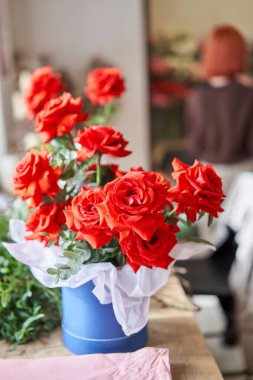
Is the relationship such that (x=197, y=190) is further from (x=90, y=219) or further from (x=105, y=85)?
(x=105, y=85)

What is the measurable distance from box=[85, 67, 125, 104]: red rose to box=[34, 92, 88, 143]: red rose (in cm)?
25

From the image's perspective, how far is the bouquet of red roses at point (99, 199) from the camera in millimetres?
770

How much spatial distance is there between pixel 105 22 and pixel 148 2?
34 cm

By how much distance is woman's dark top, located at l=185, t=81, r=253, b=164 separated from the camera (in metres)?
2.92

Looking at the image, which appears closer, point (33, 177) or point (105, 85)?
point (33, 177)

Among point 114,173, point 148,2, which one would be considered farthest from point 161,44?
point 114,173

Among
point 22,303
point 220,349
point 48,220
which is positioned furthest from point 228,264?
point 48,220

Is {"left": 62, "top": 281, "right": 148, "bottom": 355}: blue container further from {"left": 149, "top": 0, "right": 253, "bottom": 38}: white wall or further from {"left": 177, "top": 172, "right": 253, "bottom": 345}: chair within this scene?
{"left": 149, "top": 0, "right": 253, "bottom": 38}: white wall

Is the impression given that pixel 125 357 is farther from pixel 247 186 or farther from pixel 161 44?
pixel 161 44

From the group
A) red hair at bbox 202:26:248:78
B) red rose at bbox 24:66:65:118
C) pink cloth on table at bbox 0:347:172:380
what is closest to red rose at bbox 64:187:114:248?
pink cloth on table at bbox 0:347:172:380

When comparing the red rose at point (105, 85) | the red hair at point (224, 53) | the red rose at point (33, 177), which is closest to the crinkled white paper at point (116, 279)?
the red rose at point (33, 177)

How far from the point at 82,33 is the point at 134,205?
3.11 metres

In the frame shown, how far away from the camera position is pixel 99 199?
2.69 ft

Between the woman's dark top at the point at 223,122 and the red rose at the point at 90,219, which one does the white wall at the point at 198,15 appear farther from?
the red rose at the point at 90,219
